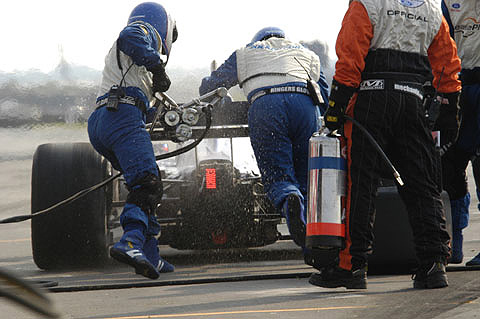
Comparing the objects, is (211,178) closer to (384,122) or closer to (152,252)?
(152,252)

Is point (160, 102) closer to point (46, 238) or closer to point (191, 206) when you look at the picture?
point (191, 206)

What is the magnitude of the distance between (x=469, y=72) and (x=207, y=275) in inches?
90.6

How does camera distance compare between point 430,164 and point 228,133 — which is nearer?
point 430,164

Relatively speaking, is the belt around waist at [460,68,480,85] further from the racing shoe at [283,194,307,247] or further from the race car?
the race car

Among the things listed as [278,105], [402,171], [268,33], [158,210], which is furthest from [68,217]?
[402,171]

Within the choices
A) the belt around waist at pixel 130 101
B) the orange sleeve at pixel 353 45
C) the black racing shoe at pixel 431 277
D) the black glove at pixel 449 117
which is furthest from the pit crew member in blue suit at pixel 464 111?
the belt around waist at pixel 130 101

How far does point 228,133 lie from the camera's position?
6469mm

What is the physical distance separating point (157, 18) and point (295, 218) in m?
1.76

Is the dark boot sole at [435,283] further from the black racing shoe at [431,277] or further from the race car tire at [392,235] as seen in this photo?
Answer: the race car tire at [392,235]

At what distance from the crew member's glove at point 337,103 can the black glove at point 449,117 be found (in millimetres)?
759

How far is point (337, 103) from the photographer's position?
4289mm

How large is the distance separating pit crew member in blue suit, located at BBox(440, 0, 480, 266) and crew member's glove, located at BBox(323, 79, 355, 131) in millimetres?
1529

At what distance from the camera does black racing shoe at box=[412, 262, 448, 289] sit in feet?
14.1

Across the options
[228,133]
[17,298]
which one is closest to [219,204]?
[228,133]
